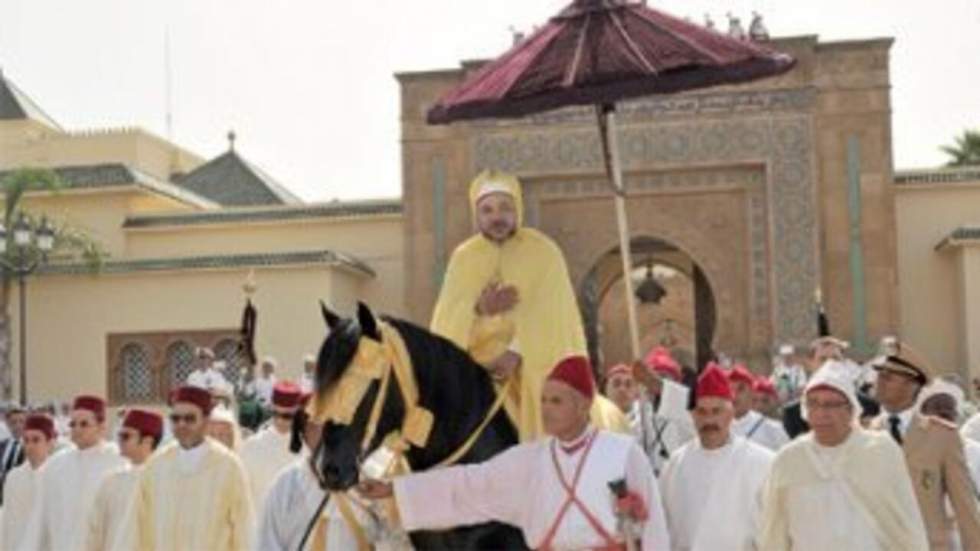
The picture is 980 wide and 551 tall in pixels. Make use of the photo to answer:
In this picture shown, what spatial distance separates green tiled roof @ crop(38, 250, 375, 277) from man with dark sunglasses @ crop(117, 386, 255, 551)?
56.6ft

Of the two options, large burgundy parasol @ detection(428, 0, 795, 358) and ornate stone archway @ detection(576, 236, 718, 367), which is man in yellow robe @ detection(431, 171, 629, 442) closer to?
large burgundy parasol @ detection(428, 0, 795, 358)

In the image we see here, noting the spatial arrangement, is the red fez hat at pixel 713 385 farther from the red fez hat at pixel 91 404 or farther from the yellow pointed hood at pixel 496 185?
the red fez hat at pixel 91 404

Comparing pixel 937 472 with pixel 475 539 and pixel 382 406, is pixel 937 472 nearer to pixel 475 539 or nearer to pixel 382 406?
pixel 475 539

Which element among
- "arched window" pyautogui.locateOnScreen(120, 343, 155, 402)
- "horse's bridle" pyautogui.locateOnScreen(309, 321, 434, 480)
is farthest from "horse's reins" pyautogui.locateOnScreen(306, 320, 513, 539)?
"arched window" pyautogui.locateOnScreen(120, 343, 155, 402)

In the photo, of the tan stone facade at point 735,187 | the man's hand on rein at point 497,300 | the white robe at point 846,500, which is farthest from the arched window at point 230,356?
the white robe at point 846,500

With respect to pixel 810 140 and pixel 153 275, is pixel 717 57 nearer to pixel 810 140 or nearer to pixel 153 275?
pixel 810 140

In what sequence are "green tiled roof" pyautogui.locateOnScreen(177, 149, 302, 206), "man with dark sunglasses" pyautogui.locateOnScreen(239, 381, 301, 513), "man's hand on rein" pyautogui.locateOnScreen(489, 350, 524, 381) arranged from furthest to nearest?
1. "green tiled roof" pyautogui.locateOnScreen(177, 149, 302, 206)
2. "man with dark sunglasses" pyautogui.locateOnScreen(239, 381, 301, 513)
3. "man's hand on rein" pyautogui.locateOnScreen(489, 350, 524, 381)

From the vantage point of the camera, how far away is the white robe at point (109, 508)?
8000 mm

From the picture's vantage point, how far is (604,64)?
646cm

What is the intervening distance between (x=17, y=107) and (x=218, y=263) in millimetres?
13688

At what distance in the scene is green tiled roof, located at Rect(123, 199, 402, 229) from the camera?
87.4 feet

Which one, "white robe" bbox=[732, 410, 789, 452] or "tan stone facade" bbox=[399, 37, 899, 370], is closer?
"white robe" bbox=[732, 410, 789, 452]

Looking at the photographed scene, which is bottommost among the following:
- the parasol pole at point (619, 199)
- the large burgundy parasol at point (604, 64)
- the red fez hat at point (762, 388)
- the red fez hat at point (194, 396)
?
the red fez hat at point (762, 388)

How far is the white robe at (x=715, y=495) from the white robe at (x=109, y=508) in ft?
9.57
